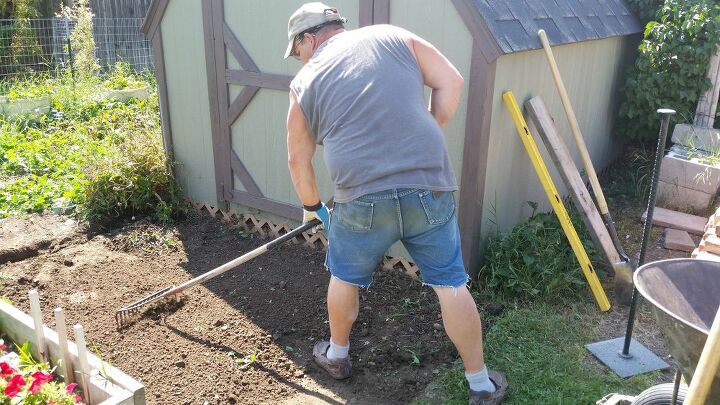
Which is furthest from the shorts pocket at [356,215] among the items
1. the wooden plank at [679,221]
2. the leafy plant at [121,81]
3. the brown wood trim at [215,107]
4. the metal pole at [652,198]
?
the leafy plant at [121,81]

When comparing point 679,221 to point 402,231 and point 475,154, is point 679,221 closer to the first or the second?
point 475,154

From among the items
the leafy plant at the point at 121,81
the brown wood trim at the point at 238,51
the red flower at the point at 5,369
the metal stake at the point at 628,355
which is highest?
the brown wood trim at the point at 238,51

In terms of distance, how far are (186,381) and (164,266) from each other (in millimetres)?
1598

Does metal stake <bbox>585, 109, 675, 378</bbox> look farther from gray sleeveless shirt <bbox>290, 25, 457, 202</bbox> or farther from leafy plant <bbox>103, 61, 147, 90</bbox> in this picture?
leafy plant <bbox>103, 61, 147, 90</bbox>

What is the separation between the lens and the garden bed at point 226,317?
3301 mm

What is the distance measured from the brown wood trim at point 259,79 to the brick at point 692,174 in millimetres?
3513

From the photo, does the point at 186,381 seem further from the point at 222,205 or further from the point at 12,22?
the point at 12,22

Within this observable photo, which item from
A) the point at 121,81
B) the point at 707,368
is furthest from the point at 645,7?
the point at 121,81

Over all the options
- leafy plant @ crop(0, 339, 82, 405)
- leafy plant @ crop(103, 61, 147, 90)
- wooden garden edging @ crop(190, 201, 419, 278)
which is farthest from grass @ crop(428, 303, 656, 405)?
leafy plant @ crop(103, 61, 147, 90)

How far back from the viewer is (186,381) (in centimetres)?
330

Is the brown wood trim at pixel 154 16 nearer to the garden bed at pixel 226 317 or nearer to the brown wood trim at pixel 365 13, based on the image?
the garden bed at pixel 226 317

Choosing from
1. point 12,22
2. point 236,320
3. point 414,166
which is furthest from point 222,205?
point 12,22

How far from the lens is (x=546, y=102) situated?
4.65m

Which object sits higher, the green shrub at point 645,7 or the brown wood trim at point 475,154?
the green shrub at point 645,7
